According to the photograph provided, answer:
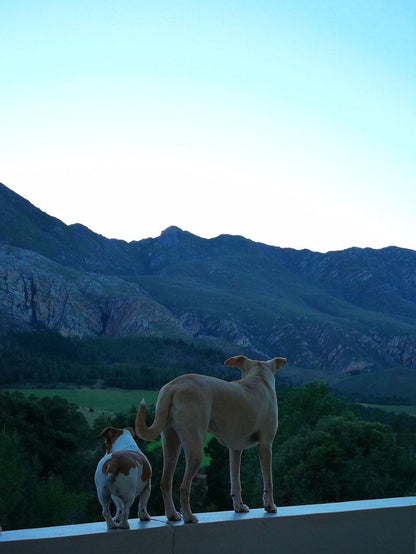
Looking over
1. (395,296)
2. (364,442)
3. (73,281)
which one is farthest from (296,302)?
(364,442)

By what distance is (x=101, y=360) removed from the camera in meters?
49.5

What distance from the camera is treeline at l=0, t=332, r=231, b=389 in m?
42.0

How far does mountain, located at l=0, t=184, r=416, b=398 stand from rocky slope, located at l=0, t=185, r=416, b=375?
0.49 feet

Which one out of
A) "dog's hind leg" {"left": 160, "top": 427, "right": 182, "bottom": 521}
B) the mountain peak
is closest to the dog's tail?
"dog's hind leg" {"left": 160, "top": 427, "right": 182, "bottom": 521}

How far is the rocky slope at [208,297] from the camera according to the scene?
222ft

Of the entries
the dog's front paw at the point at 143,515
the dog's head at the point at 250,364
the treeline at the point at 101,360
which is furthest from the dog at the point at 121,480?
the treeline at the point at 101,360

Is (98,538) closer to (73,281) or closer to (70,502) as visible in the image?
(70,502)

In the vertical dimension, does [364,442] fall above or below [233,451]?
below

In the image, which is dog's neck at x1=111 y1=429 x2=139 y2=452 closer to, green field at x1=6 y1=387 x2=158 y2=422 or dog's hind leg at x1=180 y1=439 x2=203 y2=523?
dog's hind leg at x1=180 y1=439 x2=203 y2=523

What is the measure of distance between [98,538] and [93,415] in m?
32.6

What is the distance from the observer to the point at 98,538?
272 cm

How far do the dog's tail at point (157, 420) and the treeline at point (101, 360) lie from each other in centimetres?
3456

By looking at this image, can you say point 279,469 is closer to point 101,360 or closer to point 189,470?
point 189,470

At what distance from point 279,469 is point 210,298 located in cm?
5723
